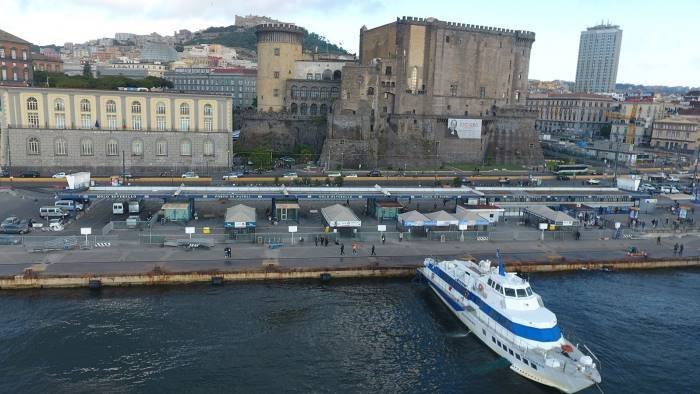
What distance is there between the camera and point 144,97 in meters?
73.9

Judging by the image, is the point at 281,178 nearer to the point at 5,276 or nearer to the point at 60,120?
the point at 60,120

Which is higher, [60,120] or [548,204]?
[60,120]

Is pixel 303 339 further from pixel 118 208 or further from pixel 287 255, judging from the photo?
pixel 118 208

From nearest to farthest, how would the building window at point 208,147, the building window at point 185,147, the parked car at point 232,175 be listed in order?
the parked car at point 232,175 → the building window at point 185,147 → the building window at point 208,147

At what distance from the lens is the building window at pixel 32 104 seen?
2749 inches

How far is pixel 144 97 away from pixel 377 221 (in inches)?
1616

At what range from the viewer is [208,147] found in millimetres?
76688

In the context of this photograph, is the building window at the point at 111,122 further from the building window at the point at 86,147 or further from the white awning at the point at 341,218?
the white awning at the point at 341,218

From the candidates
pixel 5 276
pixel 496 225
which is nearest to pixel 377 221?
pixel 496 225

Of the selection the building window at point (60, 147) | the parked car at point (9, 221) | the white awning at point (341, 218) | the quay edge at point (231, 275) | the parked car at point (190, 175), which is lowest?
the quay edge at point (231, 275)

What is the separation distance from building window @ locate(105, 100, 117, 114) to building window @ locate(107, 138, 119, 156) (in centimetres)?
380

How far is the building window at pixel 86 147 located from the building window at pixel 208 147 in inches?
581

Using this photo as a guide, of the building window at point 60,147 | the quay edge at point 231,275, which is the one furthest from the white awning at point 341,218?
the building window at point 60,147

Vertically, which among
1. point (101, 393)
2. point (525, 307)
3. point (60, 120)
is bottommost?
point (101, 393)
